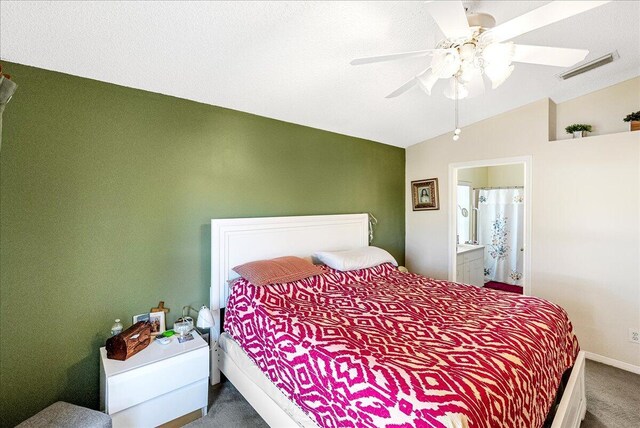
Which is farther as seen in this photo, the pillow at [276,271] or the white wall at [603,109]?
the white wall at [603,109]

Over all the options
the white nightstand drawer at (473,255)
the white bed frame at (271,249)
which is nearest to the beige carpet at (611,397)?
the white bed frame at (271,249)

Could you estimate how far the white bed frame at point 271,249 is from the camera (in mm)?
1794

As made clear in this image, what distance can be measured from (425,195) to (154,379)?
11.8 feet

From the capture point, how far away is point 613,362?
9.04 feet

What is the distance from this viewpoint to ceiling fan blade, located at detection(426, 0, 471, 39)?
3.96 feet

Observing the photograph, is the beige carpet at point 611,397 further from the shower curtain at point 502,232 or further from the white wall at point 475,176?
the white wall at point 475,176

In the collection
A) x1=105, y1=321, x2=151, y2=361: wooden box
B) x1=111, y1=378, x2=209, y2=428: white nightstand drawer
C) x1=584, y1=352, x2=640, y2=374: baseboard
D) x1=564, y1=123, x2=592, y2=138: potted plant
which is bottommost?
x1=584, y1=352, x2=640, y2=374: baseboard

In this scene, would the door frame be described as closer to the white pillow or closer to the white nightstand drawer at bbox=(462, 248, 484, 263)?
the white nightstand drawer at bbox=(462, 248, 484, 263)

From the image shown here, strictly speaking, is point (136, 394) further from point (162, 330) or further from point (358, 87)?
point (358, 87)

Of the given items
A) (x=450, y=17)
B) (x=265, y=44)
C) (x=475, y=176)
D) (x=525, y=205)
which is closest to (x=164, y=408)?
(x=265, y=44)

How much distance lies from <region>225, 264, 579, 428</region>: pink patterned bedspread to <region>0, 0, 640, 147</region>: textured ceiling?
1.57 metres

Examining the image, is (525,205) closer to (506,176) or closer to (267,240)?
(506,176)

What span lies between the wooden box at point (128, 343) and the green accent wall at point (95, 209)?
26 cm

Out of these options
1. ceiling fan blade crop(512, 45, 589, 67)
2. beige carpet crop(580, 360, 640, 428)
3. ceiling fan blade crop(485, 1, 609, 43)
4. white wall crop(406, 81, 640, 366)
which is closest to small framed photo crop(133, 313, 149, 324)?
ceiling fan blade crop(485, 1, 609, 43)
